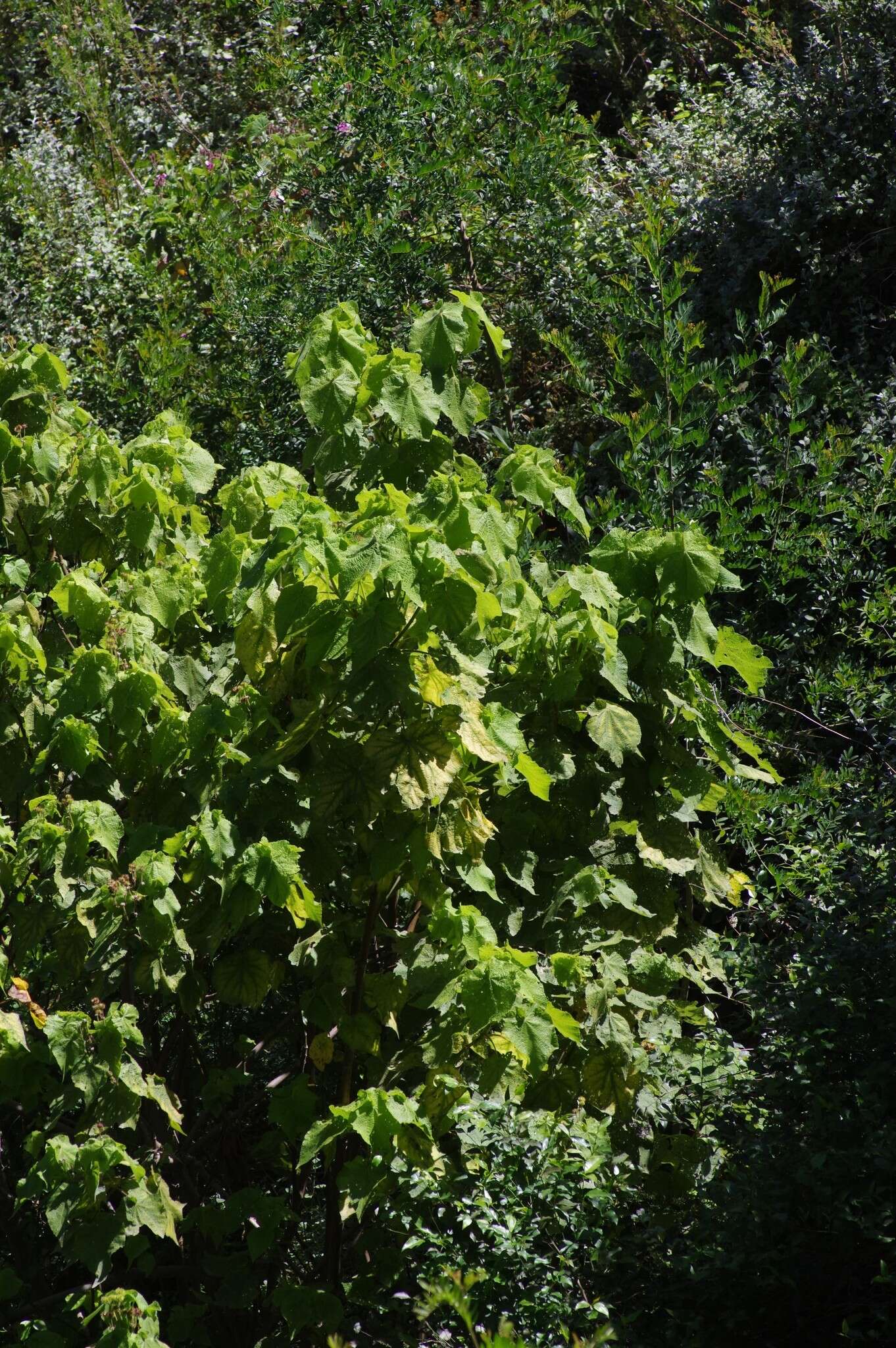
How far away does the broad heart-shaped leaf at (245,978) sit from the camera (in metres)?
2.75

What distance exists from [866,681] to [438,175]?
2.53 metres

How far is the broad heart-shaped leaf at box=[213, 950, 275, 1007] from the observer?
2.75m

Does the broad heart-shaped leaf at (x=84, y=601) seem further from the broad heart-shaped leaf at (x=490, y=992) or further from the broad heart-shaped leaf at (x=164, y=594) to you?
the broad heart-shaped leaf at (x=490, y=992)

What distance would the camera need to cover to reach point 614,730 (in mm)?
2854

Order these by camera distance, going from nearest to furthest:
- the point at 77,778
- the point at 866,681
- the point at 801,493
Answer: the point at 77,778 < the point at 866,681 < the point at 801,493

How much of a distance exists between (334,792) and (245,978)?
1.63 feet

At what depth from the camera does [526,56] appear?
5.27m

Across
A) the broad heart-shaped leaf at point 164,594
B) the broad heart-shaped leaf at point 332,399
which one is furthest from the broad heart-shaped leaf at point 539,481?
the broad heart-shaped leaf at point 164,594

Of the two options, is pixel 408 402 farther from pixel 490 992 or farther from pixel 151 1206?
pixel 151 1206

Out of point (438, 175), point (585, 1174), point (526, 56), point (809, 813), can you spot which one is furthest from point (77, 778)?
point (526, 56)

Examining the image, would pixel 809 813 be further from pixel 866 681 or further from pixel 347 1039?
pixel 347 1039

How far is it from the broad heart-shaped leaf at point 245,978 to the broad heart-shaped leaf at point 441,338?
131 cm

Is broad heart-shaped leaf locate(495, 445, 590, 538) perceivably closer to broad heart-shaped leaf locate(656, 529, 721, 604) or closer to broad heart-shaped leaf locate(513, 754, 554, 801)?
broad heart-shaped leaf locate(656, 529, 721, 604)

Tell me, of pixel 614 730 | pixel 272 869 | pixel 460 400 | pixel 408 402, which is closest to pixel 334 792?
pixel 272 869
